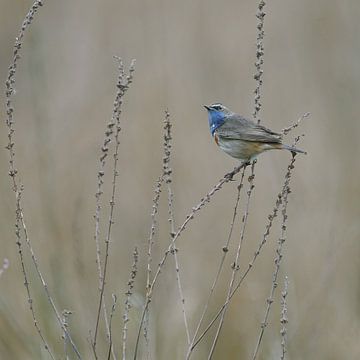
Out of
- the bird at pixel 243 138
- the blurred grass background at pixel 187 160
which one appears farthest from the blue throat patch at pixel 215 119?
the blurred grass background at pixel 187 160

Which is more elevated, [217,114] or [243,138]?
[217,114]

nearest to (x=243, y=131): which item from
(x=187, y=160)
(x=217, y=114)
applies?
(x=217, y=114)

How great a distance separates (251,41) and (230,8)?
60cm

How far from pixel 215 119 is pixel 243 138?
546 millimetres

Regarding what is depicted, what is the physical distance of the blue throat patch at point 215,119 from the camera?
538cm

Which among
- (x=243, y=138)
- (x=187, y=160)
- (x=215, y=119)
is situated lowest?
(x=243, y=138)

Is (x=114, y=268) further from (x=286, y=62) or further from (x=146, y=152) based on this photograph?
(x=286, y=62)

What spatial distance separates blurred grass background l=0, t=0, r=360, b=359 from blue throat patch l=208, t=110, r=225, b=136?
85 cm

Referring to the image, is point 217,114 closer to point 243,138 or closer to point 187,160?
point 243,138

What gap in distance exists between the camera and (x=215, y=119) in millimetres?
5445

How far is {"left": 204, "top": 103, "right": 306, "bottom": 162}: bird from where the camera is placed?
4.80 meters

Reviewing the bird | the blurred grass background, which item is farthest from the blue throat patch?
the blurred grass background

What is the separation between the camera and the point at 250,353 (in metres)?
5.55

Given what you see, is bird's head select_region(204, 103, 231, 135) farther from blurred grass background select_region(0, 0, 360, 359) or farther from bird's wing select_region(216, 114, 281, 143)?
blurred grass background select_region(0, 0, 360, 359)
